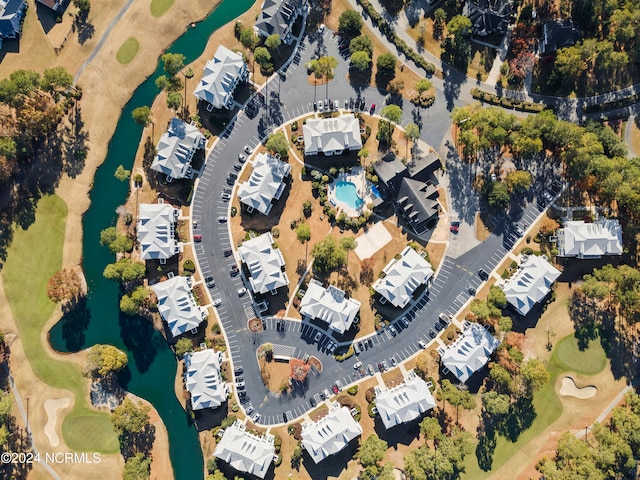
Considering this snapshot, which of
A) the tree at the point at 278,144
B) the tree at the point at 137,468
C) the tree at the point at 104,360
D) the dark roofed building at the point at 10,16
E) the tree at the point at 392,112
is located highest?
the dark roofed building at the point at 10,16

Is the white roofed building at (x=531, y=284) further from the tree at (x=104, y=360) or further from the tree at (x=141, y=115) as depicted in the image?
the tree at (x=141, y=115)

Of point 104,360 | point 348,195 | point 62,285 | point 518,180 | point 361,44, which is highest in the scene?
point 361,44

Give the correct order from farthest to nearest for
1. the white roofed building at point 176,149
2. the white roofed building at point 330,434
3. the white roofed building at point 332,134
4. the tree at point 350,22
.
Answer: the tree at point 350,22 < the white roofed building at point 176,149 < the white roofed building at point 332,134 < the white roofed building at point 330,434

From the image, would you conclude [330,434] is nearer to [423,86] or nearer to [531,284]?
[531,284]

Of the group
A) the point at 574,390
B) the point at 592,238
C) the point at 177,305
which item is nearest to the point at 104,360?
the point at 177,305

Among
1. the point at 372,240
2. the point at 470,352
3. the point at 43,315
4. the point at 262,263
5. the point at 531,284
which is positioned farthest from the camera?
the point at 43,315

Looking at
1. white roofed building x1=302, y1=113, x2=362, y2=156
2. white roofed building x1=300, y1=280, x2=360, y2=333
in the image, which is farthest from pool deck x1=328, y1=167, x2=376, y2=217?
white roofed building x1=300, y1=280, x2=360, y2=333

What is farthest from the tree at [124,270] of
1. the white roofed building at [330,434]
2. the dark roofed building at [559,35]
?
the dark roofed building at [559,35]
